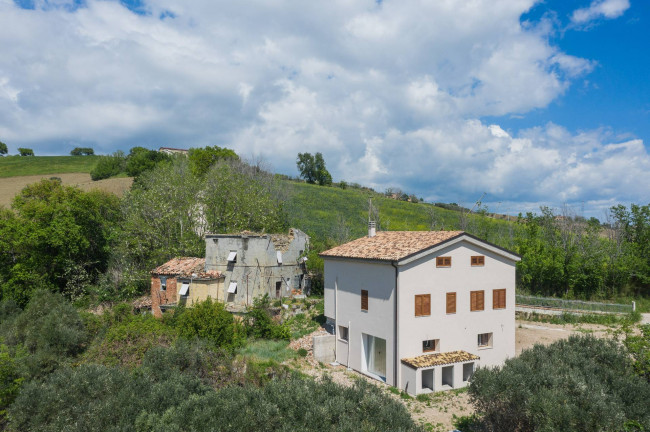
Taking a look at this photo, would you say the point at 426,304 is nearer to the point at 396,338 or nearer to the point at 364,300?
the point at 396,338

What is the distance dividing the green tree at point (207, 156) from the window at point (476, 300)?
45153 millimetres

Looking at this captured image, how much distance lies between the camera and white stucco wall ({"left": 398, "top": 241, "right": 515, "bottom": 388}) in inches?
784

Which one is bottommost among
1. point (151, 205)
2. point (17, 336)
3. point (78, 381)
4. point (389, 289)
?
point (17, 336)

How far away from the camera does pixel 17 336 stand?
27.0m

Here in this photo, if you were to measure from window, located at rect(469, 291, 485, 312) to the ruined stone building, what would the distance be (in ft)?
50.6

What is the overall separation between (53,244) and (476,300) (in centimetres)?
3456

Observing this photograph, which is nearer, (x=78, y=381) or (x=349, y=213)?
(x=78, y=381)

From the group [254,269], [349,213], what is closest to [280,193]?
[349,213]

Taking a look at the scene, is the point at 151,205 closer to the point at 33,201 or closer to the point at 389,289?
the point at 33,201

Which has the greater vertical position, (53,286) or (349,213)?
(349,213)

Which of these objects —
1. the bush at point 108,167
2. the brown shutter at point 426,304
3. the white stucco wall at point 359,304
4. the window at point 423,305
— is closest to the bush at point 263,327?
the white stucco wall at point 359,304

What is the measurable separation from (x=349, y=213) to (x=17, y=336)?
48.4 metres

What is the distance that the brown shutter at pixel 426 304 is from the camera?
2028 cm

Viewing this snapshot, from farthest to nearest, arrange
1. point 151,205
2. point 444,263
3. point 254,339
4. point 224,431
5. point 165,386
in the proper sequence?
1. point 151,205
2. point 254,339
3. point 444,263
4. point 165,386
5. point 224,431
